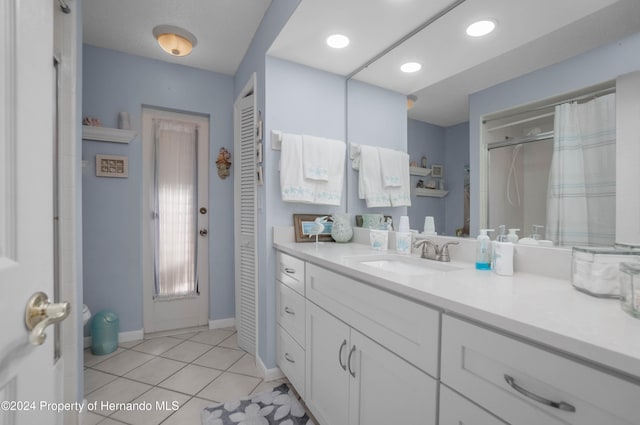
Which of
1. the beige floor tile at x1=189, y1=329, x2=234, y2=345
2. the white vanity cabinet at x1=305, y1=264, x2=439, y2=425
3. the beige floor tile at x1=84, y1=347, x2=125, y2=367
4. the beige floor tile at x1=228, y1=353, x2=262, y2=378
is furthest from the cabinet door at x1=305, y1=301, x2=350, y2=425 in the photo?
the beige floor tile at x1=84, y1=347, x2=125, y2=367

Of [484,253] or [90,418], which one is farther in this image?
[90,418]

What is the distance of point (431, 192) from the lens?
153 centimetres

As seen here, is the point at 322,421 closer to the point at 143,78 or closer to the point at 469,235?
the point at 469,235

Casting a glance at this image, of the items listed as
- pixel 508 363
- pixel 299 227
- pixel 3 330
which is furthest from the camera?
pixel 299 227

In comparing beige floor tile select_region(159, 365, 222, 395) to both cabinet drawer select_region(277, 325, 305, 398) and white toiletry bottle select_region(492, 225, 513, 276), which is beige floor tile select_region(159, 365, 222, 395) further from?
white toiletry bottle select_region(492, 225, 513, 276)

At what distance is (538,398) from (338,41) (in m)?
1.86

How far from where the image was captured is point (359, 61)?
1929mm

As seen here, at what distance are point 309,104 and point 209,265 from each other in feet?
6.10

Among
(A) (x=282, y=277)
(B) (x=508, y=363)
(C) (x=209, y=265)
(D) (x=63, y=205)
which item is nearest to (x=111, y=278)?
(C) (x=209, y=265)

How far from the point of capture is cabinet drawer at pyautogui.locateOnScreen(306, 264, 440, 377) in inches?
30.9

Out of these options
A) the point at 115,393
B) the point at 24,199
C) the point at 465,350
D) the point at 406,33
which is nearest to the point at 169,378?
the point at 115,393

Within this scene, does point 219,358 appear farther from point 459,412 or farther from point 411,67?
point 411,67

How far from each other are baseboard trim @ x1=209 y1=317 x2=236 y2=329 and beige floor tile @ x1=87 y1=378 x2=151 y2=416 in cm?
92

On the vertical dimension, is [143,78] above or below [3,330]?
above
